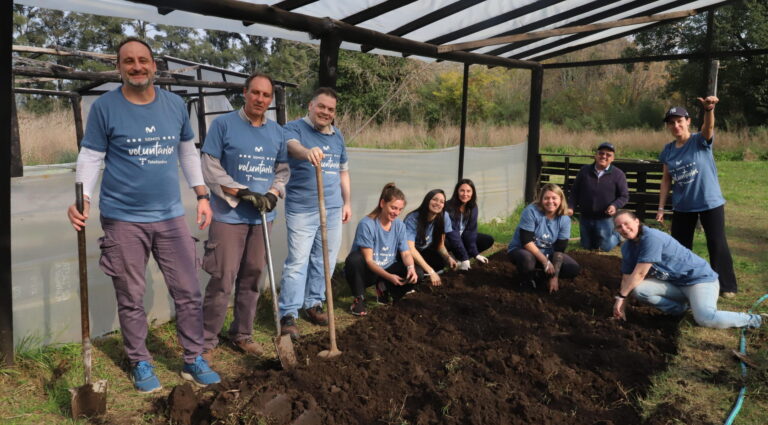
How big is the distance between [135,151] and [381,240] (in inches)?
88.0

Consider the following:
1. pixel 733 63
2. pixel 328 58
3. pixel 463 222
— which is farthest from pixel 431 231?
pixel 733 63

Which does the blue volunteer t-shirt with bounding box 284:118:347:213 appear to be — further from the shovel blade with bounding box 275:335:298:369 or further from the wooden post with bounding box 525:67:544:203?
the wooden post with bounding box 525:67:544:203

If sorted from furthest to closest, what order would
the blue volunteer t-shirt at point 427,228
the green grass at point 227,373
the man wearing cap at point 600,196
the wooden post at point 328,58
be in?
the man wearing cap at point 600,196 < the blue volunteer t-shirt at point 427,228 < the wooden post at point 328,58 < the green grass at point 227,373

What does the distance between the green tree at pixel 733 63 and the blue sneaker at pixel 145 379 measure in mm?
22786

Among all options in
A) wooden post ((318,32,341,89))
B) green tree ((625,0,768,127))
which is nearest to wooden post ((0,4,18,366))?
wooden post ((318,32,341,89))

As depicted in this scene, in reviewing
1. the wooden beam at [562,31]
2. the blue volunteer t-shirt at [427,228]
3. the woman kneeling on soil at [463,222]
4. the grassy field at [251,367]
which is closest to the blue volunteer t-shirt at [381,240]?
the blue volunteer t-shirt at [427,228]

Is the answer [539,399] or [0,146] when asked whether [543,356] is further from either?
[0,146]

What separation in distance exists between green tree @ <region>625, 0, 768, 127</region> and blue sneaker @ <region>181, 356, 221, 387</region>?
74.0 feet

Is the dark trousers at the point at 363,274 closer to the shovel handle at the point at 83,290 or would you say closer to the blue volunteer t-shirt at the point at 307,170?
the blue volunteer t-shirt at the point at 307,170

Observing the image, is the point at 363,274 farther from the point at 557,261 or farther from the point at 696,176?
the point at 696,176

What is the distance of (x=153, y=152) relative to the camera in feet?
9.80

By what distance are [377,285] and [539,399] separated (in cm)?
208

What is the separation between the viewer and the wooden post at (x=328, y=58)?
440cm

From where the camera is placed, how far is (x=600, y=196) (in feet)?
21.3
